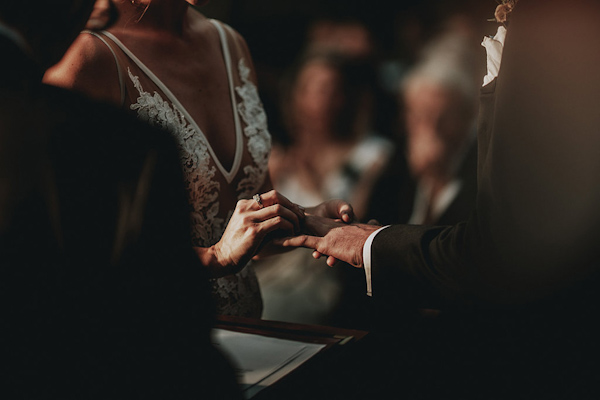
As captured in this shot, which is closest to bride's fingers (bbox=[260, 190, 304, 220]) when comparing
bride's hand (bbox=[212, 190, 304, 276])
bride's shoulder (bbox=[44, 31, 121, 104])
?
bride's hand (bbox=[212, 190, 304, 276])

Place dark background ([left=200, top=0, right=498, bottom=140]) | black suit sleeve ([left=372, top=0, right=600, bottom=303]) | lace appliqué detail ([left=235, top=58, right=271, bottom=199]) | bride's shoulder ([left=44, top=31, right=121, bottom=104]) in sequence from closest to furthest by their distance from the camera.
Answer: black suit sleeve ([left=372, top=0, right=600, bottom=303]) → bride's shoulder ([left=44, top=31, right=121, bottom=104]) → lace appliqué detail ([left=235, top=58, right=271, bottom=199]) → dark background ([left=200, top=0, right=498, bottom=140])

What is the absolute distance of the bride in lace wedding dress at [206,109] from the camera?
0.93 metres

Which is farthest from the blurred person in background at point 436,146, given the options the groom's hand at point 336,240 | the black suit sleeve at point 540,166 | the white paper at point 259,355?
the white paper at point 259,355

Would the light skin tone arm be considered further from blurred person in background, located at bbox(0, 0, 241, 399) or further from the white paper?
blurred person in background, located at bbox(0, 0, 241, 399)

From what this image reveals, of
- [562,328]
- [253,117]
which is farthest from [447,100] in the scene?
[562,328]

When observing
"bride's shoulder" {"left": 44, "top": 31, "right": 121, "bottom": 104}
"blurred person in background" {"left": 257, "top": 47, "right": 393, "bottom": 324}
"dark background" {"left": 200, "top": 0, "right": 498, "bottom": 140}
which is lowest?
"blurred person in background" {"left": 257, "top": 47, "right": 393, "bottom": 324}

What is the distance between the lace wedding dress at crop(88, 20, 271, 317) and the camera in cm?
97

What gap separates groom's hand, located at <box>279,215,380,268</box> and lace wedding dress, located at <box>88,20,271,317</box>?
7.2 inches

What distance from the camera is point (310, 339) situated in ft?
2.08

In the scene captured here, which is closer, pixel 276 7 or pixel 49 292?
pixel 49 292

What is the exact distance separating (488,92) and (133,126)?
0.54 meters

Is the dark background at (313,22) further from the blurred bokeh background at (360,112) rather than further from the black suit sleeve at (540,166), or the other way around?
the black suit sleeve at (540,166)

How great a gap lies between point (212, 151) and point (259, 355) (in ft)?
1.83

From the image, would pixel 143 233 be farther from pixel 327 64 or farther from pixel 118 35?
pixel 327 64
